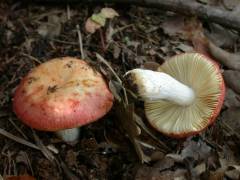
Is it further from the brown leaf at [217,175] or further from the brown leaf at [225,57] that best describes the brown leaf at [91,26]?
the brown leaf at [217,175]

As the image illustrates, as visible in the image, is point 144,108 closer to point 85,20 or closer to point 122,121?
point 122,121

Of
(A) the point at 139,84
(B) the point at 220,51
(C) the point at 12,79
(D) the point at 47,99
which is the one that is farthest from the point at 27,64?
(B) the point at 220,51

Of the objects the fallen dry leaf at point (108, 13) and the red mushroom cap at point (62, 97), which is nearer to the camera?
the red mushroom cap at point (62, 97)

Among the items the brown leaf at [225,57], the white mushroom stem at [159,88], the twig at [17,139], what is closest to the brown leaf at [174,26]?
the brown leaf at [225,57]

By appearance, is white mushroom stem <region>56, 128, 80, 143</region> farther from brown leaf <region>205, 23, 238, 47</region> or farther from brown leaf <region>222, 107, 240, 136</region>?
brown leaf <region>205, 23, 238, 47</region>

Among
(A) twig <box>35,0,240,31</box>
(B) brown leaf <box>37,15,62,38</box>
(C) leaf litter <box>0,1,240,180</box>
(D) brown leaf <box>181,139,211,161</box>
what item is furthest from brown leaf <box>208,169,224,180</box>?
(B) brown leaf <box>37,15,62,38</box>

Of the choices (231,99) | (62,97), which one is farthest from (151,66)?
(62,97)
